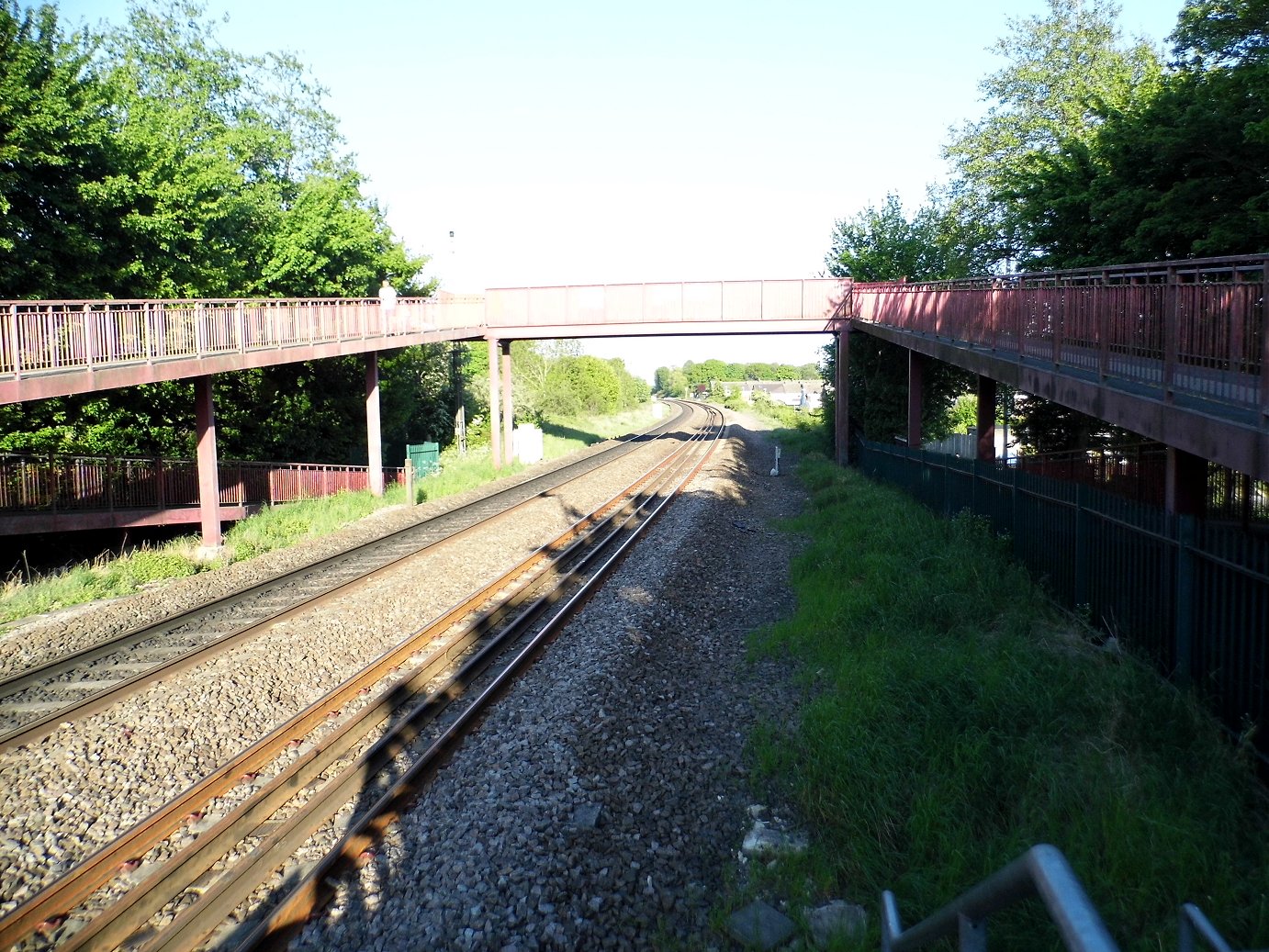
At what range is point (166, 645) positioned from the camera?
982 centimetres

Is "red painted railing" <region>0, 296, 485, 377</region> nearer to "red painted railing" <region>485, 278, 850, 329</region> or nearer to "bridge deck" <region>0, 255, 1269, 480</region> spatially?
"bridge deck" <region>0, 255, 1269, 480</region>

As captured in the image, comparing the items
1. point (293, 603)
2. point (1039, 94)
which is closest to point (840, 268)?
point (1039, 94)

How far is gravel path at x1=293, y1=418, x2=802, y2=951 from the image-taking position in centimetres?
482

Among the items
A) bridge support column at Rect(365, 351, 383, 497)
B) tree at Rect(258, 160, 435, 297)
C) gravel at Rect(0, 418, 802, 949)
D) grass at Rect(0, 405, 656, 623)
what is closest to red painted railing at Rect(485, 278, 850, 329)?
tree at Rect(258, 160, 435, 297)

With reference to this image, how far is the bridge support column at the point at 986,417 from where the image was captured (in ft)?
52.4

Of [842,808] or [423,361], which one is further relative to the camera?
[423,361]

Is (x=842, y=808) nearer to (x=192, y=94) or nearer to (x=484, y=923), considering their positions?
(x=484, y=923)

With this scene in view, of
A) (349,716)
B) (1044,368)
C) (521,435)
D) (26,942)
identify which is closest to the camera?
(26,942)

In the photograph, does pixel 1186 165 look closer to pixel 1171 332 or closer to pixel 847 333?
pixel 1171 332

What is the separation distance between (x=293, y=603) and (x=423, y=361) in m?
24.9

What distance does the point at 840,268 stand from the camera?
30609mm

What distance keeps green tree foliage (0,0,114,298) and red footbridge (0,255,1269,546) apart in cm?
101

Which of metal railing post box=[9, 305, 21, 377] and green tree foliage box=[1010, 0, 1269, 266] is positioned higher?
green tree foliage box=[1010, 0, 1269, 266]

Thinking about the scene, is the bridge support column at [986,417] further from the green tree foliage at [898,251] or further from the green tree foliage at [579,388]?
the green tree foliage at [579,388]
